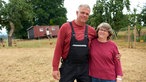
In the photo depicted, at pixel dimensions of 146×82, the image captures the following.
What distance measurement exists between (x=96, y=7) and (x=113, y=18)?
302cm

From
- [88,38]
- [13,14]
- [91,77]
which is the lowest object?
[91,77]

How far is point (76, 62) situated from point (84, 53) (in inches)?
6.9

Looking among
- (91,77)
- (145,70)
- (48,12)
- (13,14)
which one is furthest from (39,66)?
(48,12)

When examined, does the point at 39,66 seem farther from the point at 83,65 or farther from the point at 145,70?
the point at 83,65

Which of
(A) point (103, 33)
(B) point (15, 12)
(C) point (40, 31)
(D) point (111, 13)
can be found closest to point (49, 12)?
(C) point (40, 31)

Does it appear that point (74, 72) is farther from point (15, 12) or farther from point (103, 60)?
point (15, 12)

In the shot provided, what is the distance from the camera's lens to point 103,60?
13.1 feet

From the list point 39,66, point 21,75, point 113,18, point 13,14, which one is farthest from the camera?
point 113,18

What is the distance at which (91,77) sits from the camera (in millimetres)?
4113

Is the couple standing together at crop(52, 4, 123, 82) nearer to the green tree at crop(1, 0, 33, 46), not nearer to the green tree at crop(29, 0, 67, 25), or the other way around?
the green tree at crop(1, 0, 33, 46)

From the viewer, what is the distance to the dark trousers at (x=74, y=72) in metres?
A: 4.00

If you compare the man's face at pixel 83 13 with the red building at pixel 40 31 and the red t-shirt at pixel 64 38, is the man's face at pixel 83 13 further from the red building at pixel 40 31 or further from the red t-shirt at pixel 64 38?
the red building at pixel 40 31

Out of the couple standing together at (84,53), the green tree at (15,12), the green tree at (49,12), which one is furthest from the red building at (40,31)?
the couple standing together at (84,53)

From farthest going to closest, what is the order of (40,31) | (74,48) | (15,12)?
1. (40,31)
2. (15,12)
3. (74,48)
